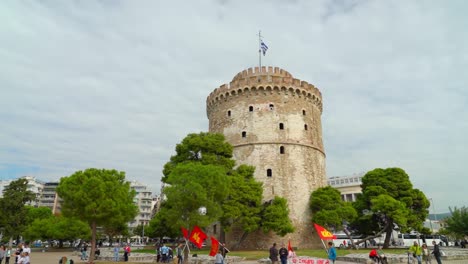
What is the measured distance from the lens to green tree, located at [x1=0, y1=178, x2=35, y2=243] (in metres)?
35.8

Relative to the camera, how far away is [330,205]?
28.4 metres

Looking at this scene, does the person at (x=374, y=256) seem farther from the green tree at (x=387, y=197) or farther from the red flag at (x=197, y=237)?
the green tree at (x=387, y=197)

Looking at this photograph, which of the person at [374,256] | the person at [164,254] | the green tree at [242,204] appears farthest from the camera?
the green tree at [242,204]

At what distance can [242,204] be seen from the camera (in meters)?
25.7

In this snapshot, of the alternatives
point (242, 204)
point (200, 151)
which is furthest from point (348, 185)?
point (200, 151)

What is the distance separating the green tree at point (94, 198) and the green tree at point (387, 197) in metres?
19.7

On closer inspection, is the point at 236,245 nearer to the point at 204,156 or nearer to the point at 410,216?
the point at 204,156

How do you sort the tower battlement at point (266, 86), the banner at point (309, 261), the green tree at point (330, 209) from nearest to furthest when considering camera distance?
1. the banner at point (309, 261)
2. the green tree at point (330, 209)
3. the tower battlement at point (266, 86)

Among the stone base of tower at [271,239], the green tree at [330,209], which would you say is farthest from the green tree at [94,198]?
the green tree at [330,209]

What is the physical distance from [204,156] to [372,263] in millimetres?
14711

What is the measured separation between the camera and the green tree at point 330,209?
27.2 metres

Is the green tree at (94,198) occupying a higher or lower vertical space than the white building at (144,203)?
lower

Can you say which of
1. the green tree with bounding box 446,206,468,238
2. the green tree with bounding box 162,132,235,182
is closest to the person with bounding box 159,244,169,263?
the green tree with bounding box 162,132,235,182

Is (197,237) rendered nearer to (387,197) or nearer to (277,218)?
(277,218)
